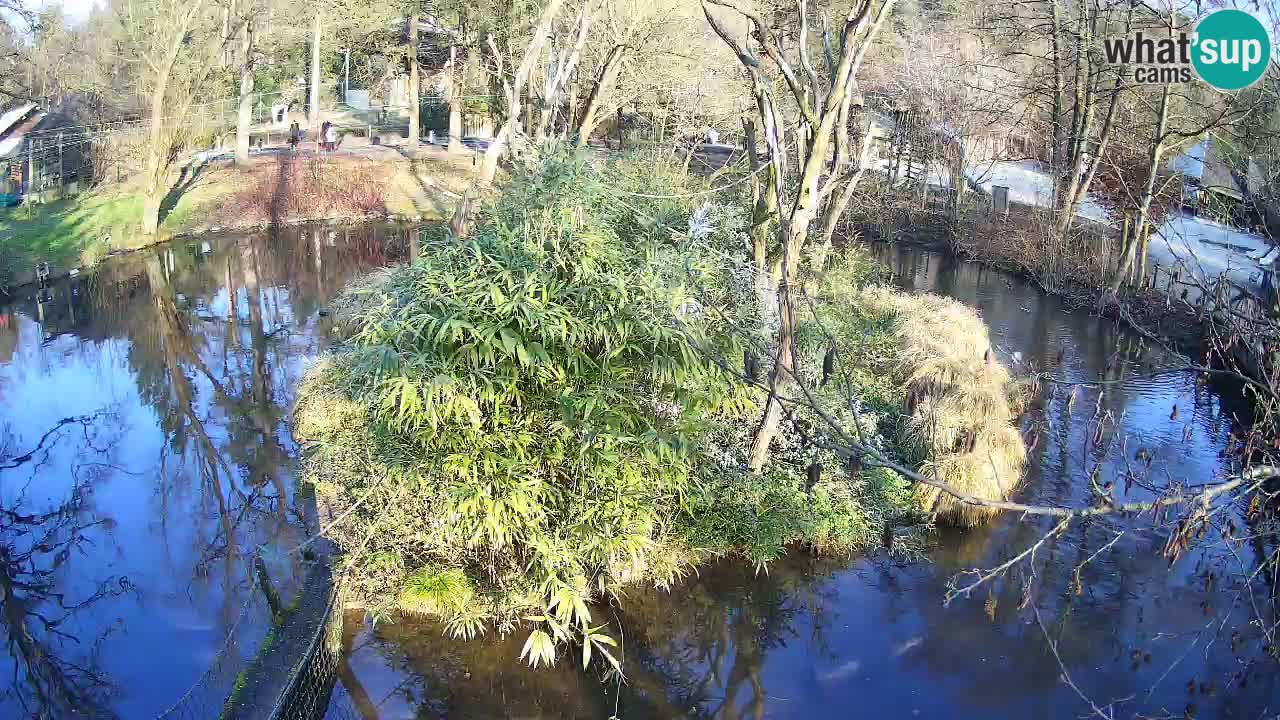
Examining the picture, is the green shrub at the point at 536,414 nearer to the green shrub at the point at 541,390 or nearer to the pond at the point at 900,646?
the green shrub at the point at 541,390

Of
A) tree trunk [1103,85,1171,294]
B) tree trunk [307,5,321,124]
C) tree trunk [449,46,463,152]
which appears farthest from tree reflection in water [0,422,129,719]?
tree trunk [449,46,463,152]

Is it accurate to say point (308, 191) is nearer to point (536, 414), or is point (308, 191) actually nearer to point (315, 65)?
point (315, 65)

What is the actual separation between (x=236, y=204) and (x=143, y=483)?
709 inches

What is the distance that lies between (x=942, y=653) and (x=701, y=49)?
18564mm

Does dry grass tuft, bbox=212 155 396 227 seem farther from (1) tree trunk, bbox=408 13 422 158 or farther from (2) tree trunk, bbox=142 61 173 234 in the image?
(2) tree trunk, bbox=142 61 173 234

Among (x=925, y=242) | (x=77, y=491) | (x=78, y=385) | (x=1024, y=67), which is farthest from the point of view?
(x=1024, y=67)

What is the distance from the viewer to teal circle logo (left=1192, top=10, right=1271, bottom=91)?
10.4 m

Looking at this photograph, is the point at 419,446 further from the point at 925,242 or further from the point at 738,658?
the point at 925,242

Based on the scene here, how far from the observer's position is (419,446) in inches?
343

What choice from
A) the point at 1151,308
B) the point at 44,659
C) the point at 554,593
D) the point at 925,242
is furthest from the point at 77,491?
the point at 925,242

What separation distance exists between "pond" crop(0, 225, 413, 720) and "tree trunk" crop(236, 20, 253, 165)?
8.84m

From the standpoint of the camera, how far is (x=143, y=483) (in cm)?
1224

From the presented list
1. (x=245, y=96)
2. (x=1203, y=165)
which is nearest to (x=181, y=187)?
(x=245, y=96)

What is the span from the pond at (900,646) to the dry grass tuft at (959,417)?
522 millimetres
